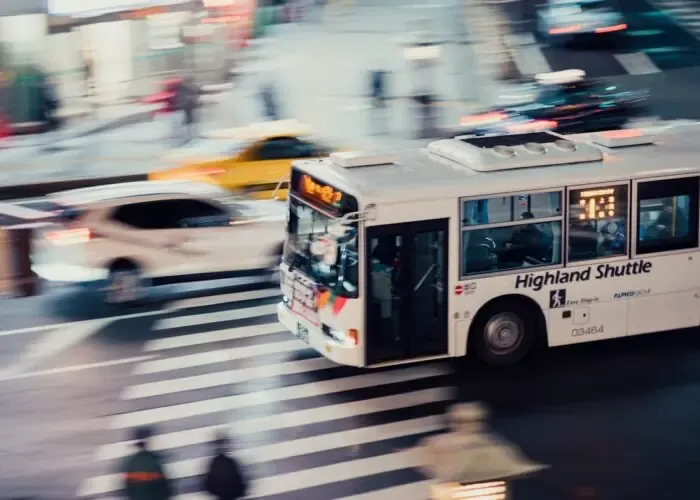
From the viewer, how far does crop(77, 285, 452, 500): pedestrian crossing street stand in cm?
1256

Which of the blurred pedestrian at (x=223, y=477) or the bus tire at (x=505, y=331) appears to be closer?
the blurred pedestrian at (x=223, y=477)

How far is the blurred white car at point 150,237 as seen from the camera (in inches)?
686

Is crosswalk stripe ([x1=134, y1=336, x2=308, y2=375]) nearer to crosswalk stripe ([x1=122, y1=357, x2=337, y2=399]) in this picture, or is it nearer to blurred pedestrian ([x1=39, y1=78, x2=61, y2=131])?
crosswalk stripe ([x1=122, y1=357, x2=337, y2=399])

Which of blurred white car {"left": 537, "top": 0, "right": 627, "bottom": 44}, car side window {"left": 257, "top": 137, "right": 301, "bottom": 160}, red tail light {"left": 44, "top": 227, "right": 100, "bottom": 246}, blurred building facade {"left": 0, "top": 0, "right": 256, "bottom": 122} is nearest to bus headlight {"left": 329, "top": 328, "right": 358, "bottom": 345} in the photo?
red tail light {"left": 44, "top": 227, "right": 100, "bottom": 246}

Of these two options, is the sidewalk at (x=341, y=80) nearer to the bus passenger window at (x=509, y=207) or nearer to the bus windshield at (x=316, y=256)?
the bus windshield at (x=316, y=256)

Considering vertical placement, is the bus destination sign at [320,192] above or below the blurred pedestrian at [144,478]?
above

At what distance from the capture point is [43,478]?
12641 millimetres

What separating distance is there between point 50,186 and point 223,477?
15916 mm

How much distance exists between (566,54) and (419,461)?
85.1 feet

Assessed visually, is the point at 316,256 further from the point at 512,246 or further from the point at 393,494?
the point at 393,494

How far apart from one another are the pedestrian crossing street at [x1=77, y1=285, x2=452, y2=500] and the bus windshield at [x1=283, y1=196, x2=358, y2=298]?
1.30m

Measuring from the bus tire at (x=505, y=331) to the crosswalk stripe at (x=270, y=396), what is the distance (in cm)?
60

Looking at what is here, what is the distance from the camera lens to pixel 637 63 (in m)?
35.7

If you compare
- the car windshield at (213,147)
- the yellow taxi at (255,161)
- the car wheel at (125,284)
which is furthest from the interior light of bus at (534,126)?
the car wheel at (125,284)
